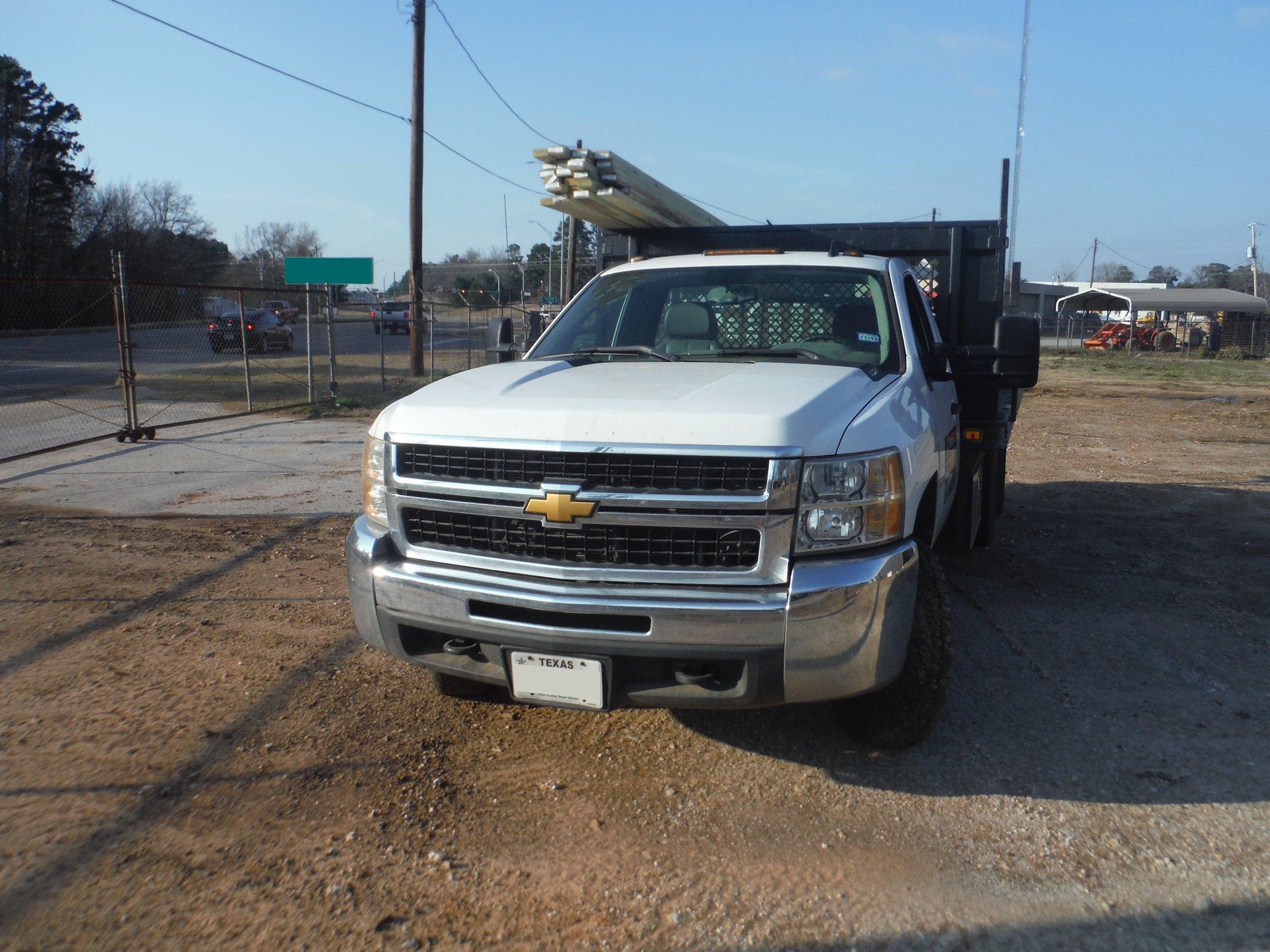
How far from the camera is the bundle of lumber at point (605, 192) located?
685cm

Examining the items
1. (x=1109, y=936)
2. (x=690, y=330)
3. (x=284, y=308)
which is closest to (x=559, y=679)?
(x=1109, y=936)

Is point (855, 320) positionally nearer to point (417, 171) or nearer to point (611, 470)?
point (611, 470)

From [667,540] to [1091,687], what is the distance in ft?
8.11

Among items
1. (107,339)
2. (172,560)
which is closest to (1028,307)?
(107,339)

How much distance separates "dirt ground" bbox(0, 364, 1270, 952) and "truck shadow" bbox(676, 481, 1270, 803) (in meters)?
0.02

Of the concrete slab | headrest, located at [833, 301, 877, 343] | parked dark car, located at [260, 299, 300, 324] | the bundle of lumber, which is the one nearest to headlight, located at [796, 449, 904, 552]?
headrest, located at [833, 301, 877, 343]

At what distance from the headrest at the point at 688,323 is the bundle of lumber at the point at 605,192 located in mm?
2160

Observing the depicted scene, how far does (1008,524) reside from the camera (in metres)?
7.96

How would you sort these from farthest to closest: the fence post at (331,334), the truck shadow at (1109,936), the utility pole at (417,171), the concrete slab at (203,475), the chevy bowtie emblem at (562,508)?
the utility pole at (417,171), the fence post at (331,334), the concrete slab at (203,475), the chevy bowtie emblem at (562,508), the truck shadow at (1109,936)

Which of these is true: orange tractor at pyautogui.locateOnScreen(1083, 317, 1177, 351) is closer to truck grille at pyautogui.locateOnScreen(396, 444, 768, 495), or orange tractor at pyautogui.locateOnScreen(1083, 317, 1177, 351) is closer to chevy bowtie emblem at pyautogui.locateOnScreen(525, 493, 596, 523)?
truck grille at pyautogui.locateOnScreen(396, 444, 768, 495)

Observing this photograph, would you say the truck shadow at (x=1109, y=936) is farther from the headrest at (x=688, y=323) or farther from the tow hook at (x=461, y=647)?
the headrest at (x=688, y=323)

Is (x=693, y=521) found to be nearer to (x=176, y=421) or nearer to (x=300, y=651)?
(x=300, y=651)

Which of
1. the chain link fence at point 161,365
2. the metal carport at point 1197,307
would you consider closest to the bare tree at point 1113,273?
the metal carport at point 1197,307

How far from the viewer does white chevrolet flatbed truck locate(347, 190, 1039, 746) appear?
3.17 meters
